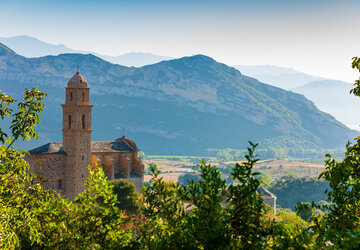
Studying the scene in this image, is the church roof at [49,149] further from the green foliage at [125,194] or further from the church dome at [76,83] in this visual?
the green foliage at [125,194]

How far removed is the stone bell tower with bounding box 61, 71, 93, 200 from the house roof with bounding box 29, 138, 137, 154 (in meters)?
1.21

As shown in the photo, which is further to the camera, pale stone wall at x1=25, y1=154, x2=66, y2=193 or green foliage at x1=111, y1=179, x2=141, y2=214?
green foliage at x1=111, y1=179, x2=141, y2=214

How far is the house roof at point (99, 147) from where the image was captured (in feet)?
166

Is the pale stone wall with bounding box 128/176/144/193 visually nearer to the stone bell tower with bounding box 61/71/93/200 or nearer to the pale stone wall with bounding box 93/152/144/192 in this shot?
the pale stone wall with bounding box 93/152/144/192

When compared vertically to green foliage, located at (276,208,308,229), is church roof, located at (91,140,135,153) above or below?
above

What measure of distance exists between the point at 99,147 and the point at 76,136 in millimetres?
7883

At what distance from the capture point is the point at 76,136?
170 feet

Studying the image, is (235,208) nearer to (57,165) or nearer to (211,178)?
(211,178)

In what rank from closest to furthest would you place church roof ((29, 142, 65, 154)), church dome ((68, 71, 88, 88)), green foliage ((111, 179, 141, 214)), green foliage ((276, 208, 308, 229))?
green foliage ((276, 208, 308, 229)), church roof ((29, 142, 65, 154)), green foliage ((111, 179, 141, 214)), church dome ((68, 71, 88, 88))

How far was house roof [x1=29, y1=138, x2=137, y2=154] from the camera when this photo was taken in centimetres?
5074

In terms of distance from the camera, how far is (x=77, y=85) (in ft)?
169

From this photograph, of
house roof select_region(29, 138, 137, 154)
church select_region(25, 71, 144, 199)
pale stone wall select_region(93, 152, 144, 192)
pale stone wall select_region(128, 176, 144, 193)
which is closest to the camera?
church select_region(25, 71, 144, 199)

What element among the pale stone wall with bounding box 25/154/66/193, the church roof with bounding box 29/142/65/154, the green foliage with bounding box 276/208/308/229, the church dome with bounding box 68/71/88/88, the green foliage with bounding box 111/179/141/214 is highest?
the church dome with bounding box 68/71/88/88

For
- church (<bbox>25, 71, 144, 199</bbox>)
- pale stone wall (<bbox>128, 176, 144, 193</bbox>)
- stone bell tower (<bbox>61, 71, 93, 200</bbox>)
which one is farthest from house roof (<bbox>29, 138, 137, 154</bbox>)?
pale stone wall (<bbox>128, 176, 144, 193</bbox>)
